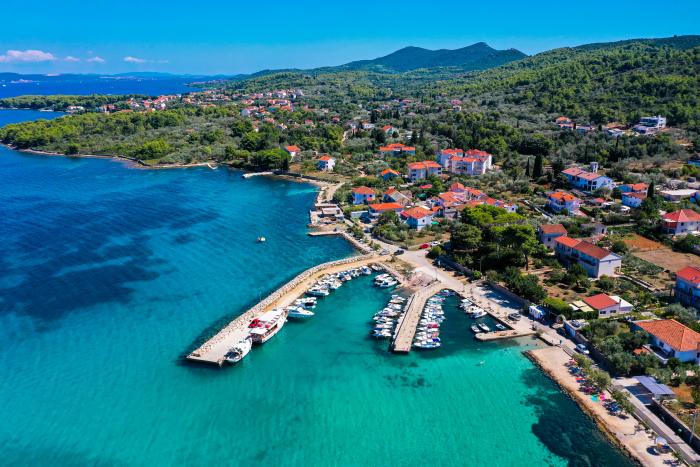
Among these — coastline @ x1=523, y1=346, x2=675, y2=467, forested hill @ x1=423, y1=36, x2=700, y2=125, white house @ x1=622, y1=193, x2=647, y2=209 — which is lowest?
coastline @ x1=523, y1=346, x2=675, y2=467

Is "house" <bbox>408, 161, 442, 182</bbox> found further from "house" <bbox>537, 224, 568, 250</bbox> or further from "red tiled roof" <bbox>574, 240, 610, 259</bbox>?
"red tiled roof" <bbox>574, 240, 610, 259</bbox>

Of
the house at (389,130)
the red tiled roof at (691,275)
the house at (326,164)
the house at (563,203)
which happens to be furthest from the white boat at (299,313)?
the house at (389,130)

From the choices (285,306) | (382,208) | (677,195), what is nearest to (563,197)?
(677,195)

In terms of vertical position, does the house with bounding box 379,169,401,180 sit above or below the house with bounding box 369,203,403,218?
above

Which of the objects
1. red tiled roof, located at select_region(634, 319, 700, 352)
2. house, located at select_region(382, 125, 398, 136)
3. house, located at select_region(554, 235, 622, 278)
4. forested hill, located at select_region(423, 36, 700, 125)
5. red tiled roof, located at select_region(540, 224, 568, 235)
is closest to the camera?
red tiled roof, located at select_region(634, 319, 700, 352)

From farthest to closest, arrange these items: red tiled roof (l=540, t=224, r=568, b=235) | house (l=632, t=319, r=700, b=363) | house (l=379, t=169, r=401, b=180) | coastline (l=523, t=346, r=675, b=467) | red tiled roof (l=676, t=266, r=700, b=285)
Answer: house (l=379, t=169, r=401, b=180) → red tiled roof (l=540, t=224, r=568, b=235) → red tiled roof (l=676, t=266, r=700, b=285) → house (l=632, t=319, r=700, b=363) → coastline (l=523, t=346, r=675, b=467)

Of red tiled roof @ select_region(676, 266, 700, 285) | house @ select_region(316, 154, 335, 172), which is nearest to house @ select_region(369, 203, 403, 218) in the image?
red tiled roof @ select_region(676, 266, 700, 285)

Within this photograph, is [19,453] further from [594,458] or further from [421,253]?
[421,253]
